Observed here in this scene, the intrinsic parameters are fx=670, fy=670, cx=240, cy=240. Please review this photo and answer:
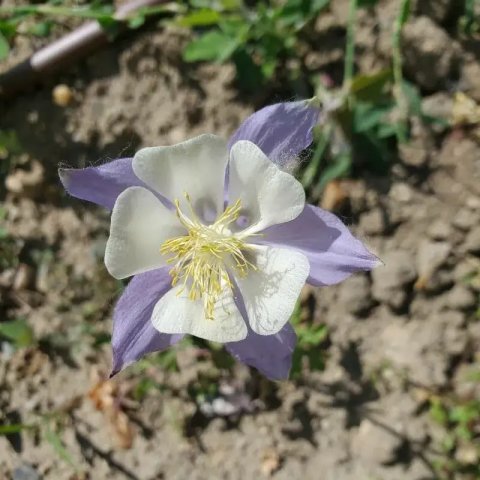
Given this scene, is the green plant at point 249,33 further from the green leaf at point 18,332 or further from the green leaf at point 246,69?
the green leaf at point 18,332

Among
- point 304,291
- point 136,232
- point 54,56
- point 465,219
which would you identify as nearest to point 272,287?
point 136,232

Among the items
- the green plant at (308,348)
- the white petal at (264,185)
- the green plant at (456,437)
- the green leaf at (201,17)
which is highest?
the white petal at (264,185)

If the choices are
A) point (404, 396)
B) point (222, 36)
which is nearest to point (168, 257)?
point (222, 36)

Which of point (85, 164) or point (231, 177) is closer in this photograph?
point (231, 177)

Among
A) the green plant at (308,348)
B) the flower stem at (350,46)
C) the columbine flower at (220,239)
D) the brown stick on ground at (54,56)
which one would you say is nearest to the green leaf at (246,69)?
the flower stem at (350,46)

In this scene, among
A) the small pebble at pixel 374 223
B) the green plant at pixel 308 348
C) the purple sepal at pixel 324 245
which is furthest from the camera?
the small pebble at pixel 374 223

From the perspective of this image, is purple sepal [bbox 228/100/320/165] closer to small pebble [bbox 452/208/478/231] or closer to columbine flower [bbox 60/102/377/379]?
columbine flower [bbox 60/102/377/379]

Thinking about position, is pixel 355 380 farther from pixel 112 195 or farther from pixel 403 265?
pixel 112 195

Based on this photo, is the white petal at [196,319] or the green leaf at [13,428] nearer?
the white petal at [196,319]
